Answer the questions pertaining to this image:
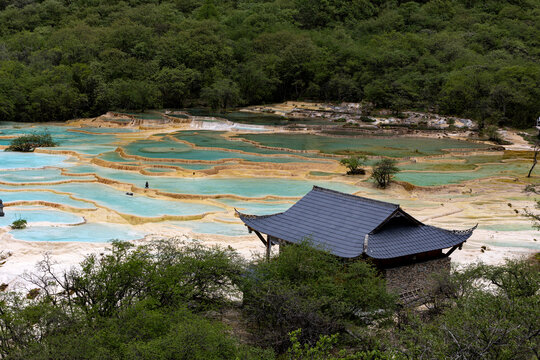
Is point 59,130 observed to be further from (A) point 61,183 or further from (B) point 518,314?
(B) point 518,314

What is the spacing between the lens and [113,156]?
121 feet

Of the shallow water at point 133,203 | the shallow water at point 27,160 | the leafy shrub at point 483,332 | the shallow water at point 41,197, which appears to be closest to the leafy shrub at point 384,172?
the shallow water at point 133,203

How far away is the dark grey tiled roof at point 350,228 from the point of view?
42.7ft

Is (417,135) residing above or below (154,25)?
below

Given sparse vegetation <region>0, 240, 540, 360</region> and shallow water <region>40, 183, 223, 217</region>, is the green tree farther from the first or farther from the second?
sparse vegetation <region>0, 240, 540, 360</region>

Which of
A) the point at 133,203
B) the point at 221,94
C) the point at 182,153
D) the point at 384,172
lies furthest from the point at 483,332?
the point at 221,94

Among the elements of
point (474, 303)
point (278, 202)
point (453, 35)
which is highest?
point (453, 35)

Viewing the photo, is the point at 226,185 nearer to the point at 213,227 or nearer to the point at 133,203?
the point at 133,203

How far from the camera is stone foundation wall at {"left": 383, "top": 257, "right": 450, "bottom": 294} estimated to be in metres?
13.2

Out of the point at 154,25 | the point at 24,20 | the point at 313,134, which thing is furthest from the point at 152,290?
the point at 24,20

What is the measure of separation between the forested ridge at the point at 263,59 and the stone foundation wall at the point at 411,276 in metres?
43.3

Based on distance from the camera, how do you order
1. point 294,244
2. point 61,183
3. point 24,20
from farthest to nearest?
point 24,20
point 61,183
point 294,244

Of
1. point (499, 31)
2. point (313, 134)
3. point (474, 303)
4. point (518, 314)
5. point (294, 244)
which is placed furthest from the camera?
point (499, 31)

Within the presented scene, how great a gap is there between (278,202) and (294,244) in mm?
12760
